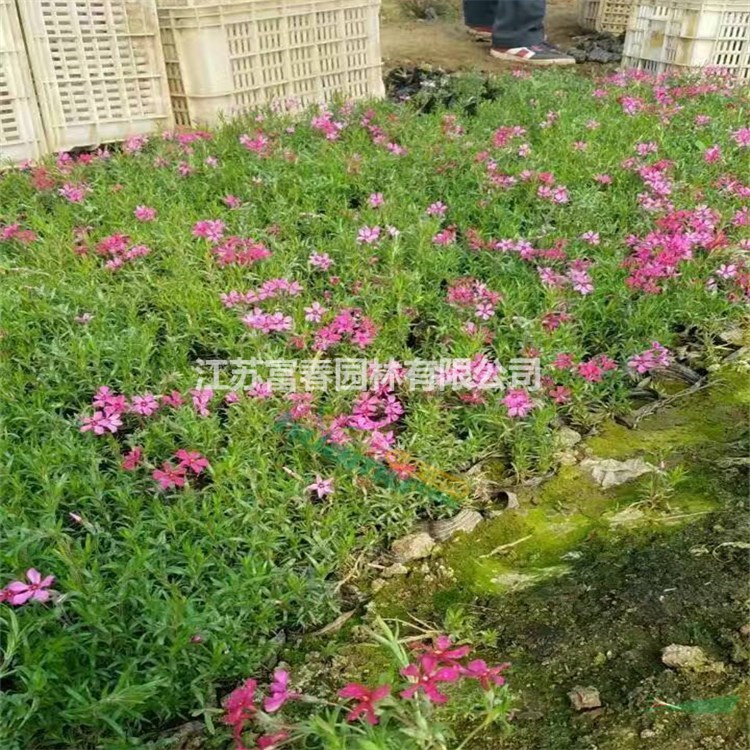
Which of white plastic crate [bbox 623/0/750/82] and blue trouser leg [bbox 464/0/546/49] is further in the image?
blue trouser leg [bbox 464/0/546/49]

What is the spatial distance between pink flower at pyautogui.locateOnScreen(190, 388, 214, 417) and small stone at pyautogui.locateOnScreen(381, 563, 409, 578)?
89 cm

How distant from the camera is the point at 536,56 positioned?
9305 millimetres

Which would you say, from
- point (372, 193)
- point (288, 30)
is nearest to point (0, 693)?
point (372, 193)

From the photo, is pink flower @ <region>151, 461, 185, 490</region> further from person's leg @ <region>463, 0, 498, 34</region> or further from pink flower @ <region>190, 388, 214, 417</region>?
person's leg @ <region>463, 0, 498, 34</region>

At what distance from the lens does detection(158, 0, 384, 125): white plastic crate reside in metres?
5.89

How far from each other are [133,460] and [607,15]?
37.7ft

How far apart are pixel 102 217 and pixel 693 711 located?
12.7 ft

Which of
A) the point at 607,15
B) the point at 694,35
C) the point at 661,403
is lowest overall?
the point at 661,403

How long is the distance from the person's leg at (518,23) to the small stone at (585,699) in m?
9.10

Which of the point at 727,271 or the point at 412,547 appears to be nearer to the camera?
the point at 412,547

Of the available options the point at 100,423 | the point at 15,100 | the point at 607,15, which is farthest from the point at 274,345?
the point at 607,15

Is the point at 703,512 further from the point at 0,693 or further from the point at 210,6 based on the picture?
the point at 210,6

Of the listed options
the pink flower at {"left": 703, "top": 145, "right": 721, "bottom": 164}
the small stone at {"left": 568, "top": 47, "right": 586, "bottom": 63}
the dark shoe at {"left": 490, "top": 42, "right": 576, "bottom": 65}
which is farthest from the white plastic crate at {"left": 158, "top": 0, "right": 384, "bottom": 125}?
the small stone at {"left": 568, "top": 47, "right": 586, "bottom": 63}

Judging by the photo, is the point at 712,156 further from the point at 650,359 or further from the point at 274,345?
the point at 274,345
